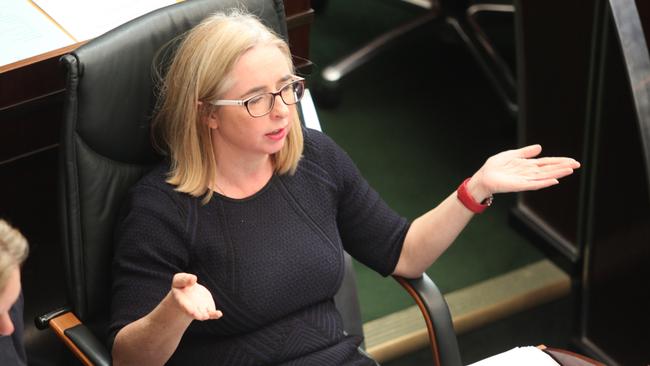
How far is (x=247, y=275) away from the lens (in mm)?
1886

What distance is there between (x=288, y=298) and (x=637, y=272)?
111cm

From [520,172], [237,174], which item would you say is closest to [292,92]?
[237,174]

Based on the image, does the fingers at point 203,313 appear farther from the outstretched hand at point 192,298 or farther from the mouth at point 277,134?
the mouth at point 277,134

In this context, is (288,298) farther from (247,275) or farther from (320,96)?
(320,96)

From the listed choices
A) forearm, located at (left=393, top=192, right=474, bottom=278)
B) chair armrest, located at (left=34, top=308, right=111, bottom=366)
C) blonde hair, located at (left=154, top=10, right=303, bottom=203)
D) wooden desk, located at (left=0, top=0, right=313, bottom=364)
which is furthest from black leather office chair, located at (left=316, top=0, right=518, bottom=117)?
chair armrest, located at (left=34, top=308, right=111, bottom=366)

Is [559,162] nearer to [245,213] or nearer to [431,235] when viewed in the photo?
[431,235]

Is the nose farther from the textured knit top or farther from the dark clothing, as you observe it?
the textured knit top

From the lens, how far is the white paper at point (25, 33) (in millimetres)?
2061

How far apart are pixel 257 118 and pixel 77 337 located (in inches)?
18.0

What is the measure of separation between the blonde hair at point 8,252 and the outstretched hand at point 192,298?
251 mm

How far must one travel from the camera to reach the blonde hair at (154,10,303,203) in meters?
1.83

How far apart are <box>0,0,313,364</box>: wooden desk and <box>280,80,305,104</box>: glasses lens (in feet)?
1.37

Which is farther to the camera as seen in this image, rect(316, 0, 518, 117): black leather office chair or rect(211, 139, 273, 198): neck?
rect(316, 0, 518, 117): black leather office chair

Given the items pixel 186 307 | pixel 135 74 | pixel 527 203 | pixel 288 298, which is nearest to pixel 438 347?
pixel 288 298
